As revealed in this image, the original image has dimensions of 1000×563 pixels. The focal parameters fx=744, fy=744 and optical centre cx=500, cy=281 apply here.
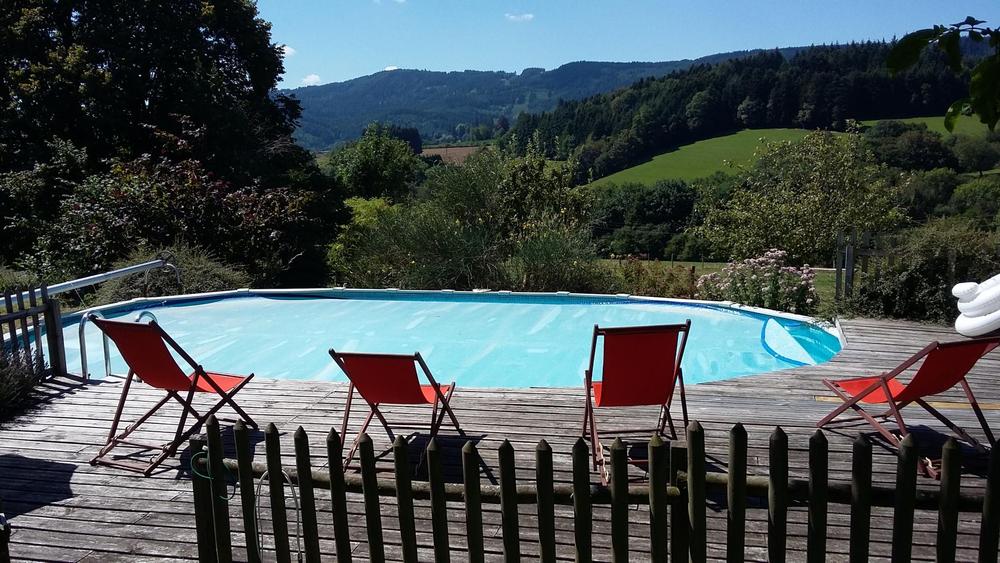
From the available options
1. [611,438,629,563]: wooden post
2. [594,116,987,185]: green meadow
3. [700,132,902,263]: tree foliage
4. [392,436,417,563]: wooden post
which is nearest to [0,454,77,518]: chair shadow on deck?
[392,436,417,563]: wooden post

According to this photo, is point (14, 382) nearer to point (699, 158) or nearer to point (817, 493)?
point (817, 493)

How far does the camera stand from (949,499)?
7.29 feet

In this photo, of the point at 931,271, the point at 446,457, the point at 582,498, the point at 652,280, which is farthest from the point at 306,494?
the point at 652,280

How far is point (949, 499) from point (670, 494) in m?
0.81

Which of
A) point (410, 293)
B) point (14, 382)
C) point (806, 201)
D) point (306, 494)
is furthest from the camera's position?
point (806, 201)

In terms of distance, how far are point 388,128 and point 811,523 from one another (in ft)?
140

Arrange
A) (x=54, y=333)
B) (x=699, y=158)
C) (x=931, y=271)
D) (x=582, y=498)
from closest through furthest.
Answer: (x=582, y=498) < (x=54, y=333) < (x=931, y=271) < (x=699, y=158)

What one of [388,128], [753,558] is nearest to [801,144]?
[753,558]

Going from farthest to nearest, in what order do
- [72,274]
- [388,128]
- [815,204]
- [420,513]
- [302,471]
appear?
1. [388,128]
2. [815,204]
3. [72,274]
4. [420,513]
5. [302,471]

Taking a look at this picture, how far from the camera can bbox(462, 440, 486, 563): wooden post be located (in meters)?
2.30

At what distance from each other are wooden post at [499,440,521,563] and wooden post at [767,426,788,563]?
79cm

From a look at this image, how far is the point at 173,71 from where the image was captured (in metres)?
20.0

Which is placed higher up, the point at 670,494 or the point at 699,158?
the point at 699,158

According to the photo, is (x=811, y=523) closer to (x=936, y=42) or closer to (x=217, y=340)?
(x=936, y=42)
